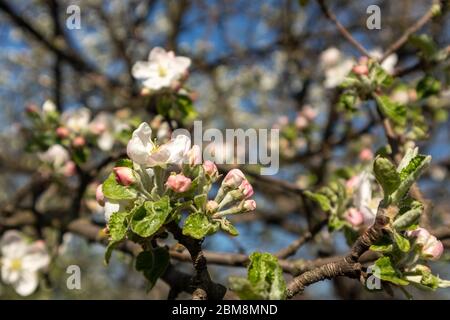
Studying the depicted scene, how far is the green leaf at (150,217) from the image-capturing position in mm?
1234

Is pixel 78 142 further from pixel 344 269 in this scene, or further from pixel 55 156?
pixel 344 269

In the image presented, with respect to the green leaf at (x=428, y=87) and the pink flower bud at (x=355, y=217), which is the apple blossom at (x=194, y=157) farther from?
the green leaf at (x=428, y=87)

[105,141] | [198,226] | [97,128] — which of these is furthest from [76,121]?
[198,226]

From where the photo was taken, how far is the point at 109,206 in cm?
142

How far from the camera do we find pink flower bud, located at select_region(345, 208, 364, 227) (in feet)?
5.84

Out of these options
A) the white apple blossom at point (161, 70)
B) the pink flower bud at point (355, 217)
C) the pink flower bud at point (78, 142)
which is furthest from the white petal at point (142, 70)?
the pink flower bud at point (355, 217)

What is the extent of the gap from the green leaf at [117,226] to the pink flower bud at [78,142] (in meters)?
1.20

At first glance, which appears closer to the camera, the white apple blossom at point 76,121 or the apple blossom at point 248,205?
the apple blossom at point 248,205

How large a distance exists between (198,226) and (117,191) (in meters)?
0.23

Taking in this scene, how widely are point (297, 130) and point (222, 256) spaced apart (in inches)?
63.2

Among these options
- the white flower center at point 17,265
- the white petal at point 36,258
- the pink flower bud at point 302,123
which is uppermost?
the pink flower bud at point 302,123

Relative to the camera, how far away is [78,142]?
2.45 meters

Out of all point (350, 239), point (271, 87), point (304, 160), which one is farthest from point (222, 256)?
point (271, 87)
